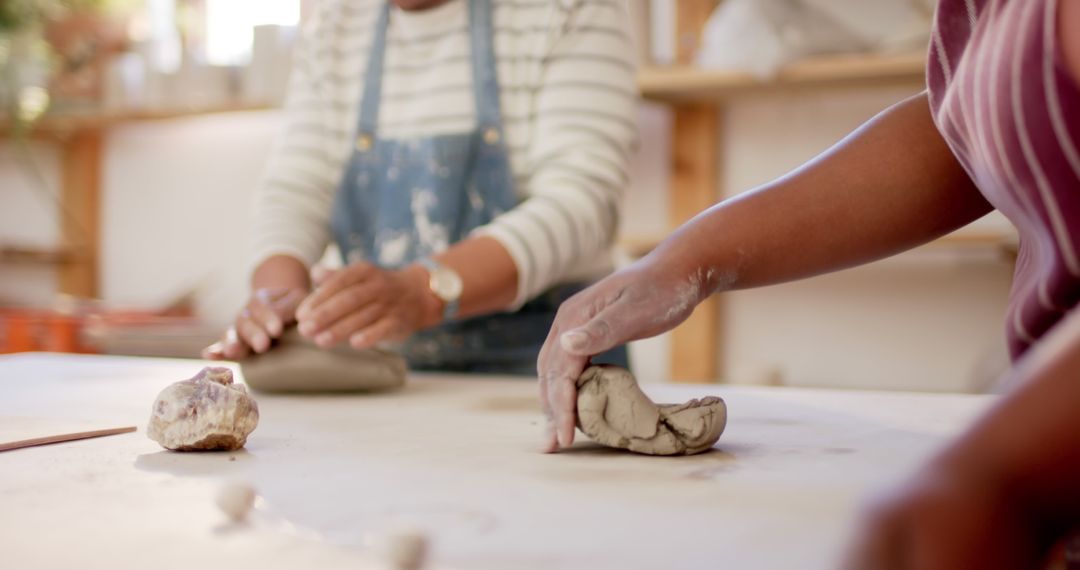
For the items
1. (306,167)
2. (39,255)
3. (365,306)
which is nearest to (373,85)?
(306,167)

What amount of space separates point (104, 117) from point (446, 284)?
2243 millimetres

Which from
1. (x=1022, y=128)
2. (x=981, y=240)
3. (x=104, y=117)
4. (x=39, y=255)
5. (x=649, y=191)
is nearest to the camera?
(x=1022, y=128)

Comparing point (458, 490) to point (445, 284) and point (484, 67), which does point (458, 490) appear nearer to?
→ point (445, 284)

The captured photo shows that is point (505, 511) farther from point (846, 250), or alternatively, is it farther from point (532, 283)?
point (532, 283)

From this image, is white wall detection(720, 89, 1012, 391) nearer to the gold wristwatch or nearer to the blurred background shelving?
the blurred background shelving

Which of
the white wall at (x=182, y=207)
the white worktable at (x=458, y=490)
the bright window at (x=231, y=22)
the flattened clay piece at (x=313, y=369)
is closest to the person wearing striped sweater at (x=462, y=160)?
the flattened clay piece at (x=313, y=369)

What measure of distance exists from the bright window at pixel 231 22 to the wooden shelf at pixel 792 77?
5.04 feet

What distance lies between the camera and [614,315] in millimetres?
724

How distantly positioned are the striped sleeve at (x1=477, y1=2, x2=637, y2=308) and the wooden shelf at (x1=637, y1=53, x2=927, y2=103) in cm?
54

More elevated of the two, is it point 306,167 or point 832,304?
point 306,167

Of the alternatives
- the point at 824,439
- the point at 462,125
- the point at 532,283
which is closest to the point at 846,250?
the point at 824,439

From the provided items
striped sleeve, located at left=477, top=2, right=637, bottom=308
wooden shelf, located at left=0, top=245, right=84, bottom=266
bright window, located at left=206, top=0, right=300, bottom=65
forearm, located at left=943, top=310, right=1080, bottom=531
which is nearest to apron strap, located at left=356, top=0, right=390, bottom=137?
striped sleeve, located at left=477, top=2, right=637, bottom=308

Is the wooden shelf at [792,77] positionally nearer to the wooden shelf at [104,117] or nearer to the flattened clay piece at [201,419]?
the wooden shelf at [104,117]

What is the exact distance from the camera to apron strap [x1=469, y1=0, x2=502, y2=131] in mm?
1345
